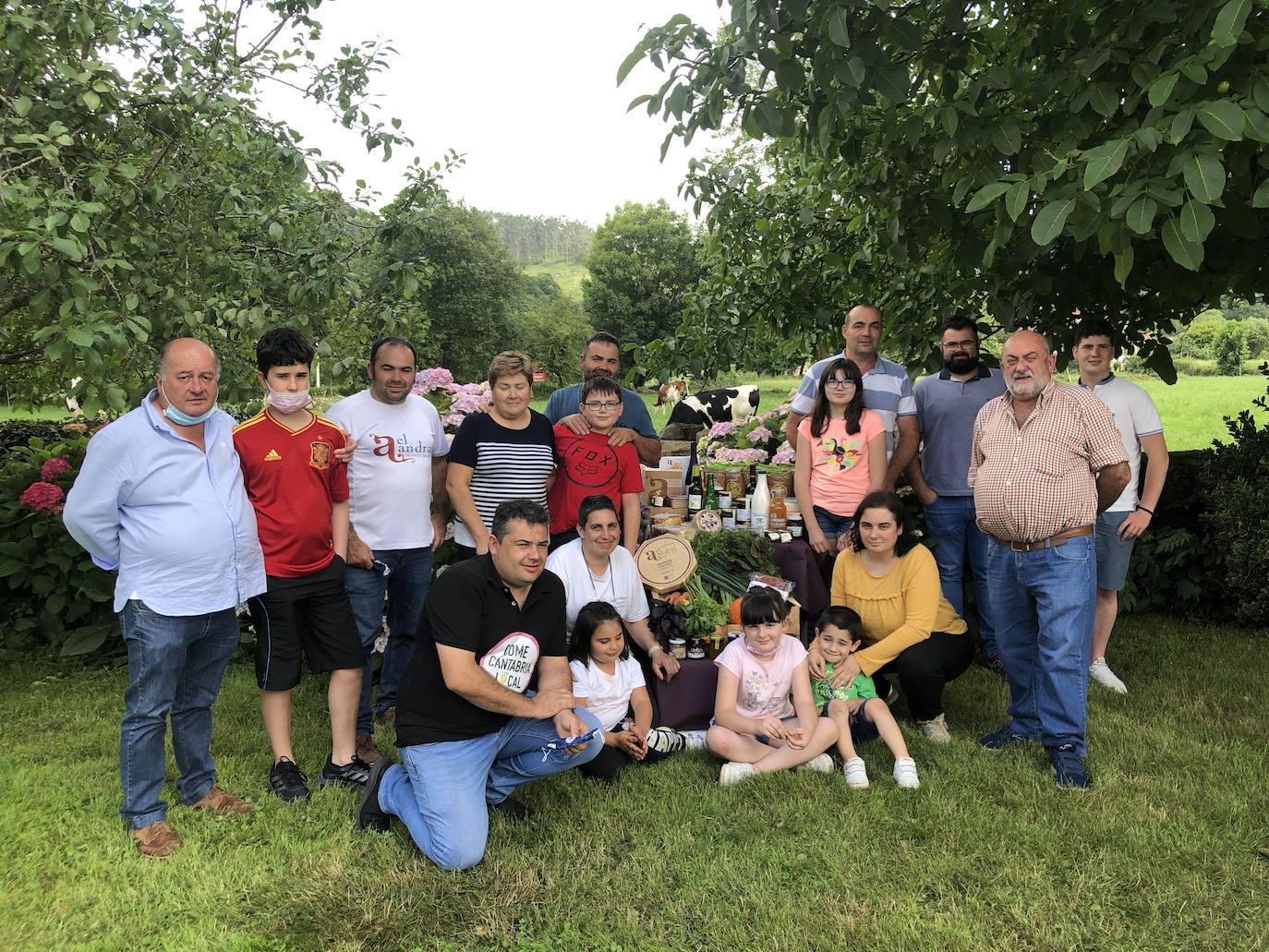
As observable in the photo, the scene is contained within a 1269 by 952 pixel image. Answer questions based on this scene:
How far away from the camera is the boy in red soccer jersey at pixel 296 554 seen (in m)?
3.37

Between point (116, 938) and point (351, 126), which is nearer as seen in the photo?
point (116, 938)

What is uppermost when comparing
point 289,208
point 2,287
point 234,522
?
point 289,208

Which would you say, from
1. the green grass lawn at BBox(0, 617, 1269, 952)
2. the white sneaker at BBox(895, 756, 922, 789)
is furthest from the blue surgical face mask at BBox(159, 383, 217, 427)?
the white sneaker at BBox(895, 756, 922, 789)

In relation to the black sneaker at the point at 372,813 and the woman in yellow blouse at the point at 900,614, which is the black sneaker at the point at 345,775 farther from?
the woman in yellow blouse at the point at 900,614

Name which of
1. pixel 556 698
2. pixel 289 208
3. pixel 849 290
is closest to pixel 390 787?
pixel 556 698

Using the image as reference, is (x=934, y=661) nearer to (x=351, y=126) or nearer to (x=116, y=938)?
(x=116, y=938)

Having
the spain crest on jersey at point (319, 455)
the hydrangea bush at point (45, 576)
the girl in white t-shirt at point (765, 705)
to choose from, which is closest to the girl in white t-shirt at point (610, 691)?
the girl in white t-shirt at point (765, 705)

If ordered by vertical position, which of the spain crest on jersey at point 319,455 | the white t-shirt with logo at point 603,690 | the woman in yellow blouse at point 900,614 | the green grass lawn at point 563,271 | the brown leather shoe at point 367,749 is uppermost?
the green grass lawn at point 563,271

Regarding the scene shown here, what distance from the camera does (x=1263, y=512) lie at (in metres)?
5.34

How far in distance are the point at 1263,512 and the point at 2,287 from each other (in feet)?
22.7

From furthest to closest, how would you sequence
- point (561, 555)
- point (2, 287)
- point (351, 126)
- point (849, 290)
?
point (849, 290) → point (351, 126) → point (561, 555) → point (2, 287)

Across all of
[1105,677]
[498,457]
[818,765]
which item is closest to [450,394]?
[498,457]

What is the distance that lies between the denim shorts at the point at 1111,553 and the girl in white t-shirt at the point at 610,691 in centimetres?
271

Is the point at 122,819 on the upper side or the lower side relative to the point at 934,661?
lower
